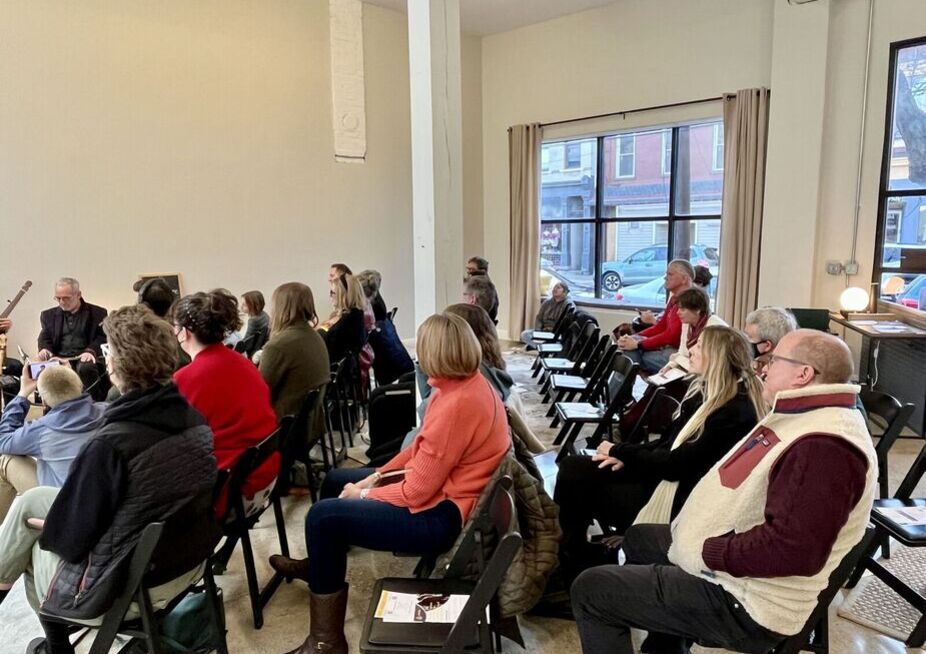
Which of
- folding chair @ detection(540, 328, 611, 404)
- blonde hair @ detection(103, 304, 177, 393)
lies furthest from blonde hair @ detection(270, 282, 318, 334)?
folding chair @ detection(540, 328, 611, 404)

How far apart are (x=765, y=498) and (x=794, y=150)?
4862 mm

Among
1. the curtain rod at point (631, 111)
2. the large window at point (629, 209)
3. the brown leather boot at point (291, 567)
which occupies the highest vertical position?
the curtain rod at point (631, 111)

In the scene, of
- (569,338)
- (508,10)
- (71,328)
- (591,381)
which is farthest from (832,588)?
(508,10)

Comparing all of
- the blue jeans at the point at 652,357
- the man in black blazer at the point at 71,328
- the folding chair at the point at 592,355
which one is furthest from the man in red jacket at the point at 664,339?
the man in black blazer at the point at 71,328

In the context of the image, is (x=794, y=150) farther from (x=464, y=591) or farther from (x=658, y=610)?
(x=464, y=591)

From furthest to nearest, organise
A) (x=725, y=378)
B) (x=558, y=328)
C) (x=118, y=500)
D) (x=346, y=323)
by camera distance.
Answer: (x=558, y=328)
(x=346, y=323)
(x=725, y=378)
(x=118, y=500)

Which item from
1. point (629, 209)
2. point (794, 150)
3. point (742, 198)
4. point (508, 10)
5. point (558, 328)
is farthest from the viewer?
point (629, 209)

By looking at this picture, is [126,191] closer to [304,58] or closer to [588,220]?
[304,58]

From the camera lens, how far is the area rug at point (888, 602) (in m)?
2.17

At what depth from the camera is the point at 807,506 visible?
1.34 meters

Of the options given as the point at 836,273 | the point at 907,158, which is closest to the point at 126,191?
the point at 836,273

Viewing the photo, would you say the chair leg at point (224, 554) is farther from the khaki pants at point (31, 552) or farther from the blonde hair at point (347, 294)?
the blonde hair at point (347, 294)

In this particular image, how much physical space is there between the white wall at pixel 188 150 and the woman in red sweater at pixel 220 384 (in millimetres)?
3457

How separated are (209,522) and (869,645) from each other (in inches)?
86.3
